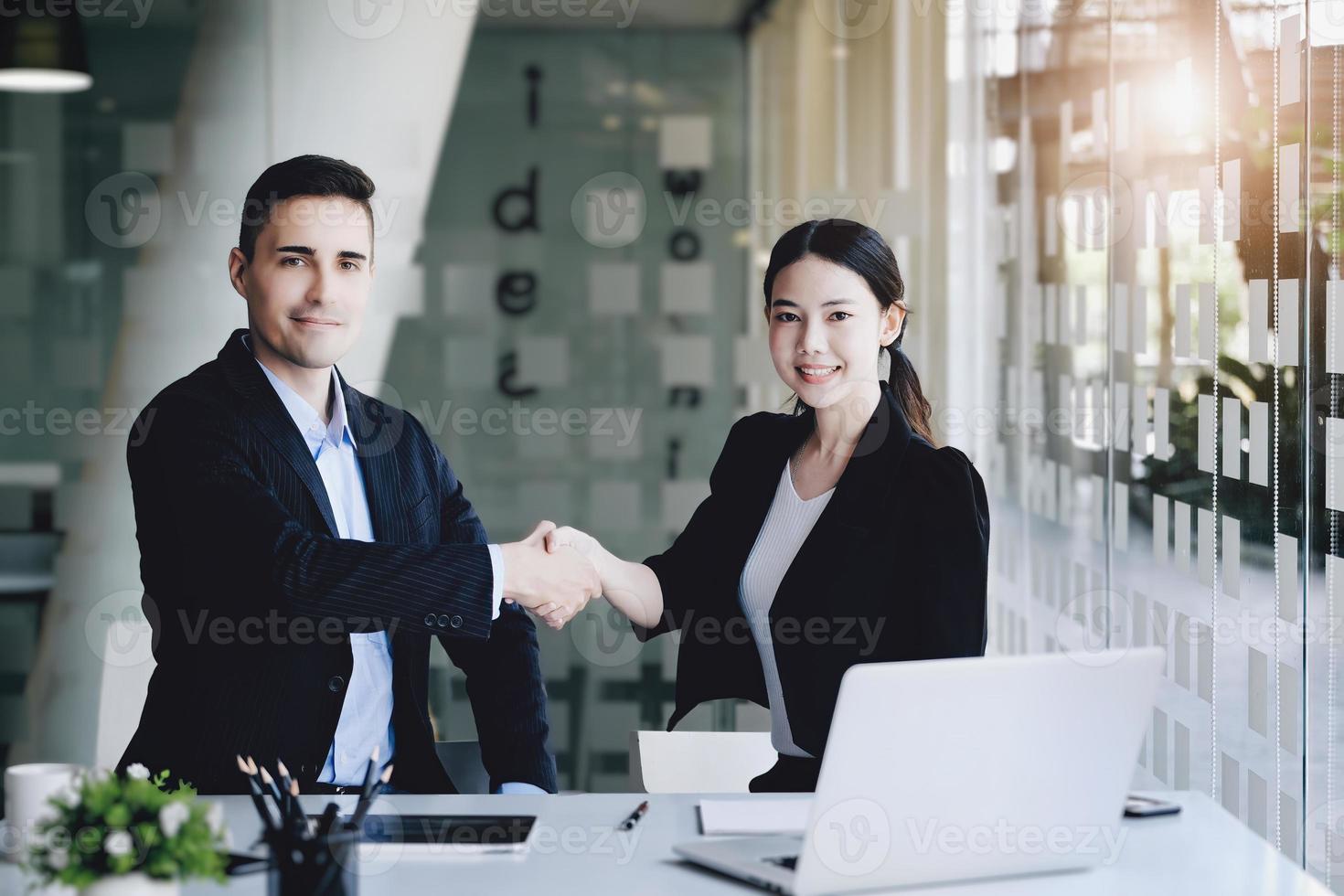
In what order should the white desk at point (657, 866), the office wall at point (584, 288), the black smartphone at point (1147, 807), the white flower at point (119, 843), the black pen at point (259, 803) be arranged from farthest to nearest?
1. the office wall at point (584, 288)
2. the black smartphone at point (1147, 807)
3. the white desk at point (657, 866)
4. the black pen at point (259, 803)
5. the white flower at point (119, 843)

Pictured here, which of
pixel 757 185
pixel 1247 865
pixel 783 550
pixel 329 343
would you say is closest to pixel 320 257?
pixel 329 343

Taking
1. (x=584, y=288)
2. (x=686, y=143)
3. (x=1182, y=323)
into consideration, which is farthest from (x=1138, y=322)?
(x=584, y=288)

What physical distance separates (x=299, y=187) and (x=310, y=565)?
2.52 ft

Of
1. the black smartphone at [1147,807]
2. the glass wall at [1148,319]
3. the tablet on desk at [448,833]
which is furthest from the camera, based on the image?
the glass wall at [1148,319]

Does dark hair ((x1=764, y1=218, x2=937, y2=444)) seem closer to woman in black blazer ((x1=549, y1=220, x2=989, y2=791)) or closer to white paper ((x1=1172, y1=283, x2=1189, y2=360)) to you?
woman in black blazer ((x1=549, y1=220, x2=989, y2=791))

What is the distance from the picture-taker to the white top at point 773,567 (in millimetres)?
2258

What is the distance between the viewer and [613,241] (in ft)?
12.2

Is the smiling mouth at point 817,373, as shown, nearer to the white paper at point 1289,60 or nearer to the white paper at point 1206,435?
the white paper at point 1206,435

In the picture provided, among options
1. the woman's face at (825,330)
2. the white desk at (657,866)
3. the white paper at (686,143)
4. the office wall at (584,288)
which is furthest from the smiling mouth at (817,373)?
the white paper at (686,143)

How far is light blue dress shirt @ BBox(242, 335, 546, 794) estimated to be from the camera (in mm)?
2281

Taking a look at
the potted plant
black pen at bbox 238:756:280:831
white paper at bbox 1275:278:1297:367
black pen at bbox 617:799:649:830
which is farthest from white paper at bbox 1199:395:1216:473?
the potted plant

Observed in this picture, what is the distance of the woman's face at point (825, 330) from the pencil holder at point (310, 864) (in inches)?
49.5

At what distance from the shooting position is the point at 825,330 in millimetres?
2311

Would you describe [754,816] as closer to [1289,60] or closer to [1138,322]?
[1289,60]
